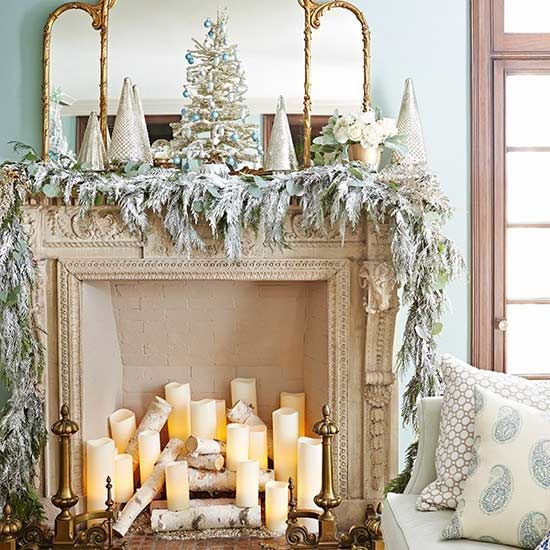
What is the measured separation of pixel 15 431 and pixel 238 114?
A: 151 cm

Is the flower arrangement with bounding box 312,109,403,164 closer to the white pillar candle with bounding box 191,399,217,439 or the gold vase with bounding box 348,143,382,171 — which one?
the gold vase with bounding box 348,143,382,171

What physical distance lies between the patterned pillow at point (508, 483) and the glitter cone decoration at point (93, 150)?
1891mm

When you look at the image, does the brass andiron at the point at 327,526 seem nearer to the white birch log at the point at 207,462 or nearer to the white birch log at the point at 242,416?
the white birch log at the point at 207,462

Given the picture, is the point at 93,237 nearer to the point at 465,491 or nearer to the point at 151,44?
the point at 151,44

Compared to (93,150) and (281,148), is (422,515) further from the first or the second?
(93,150)

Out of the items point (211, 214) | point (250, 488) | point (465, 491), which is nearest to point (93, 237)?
point (211, 214)

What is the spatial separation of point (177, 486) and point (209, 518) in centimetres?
18

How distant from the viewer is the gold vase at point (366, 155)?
3266 mm

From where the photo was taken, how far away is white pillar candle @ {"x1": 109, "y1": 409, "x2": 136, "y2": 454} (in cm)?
366

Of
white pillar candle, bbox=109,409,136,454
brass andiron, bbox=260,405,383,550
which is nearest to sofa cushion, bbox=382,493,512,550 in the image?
brass andiron, bbox=260,405,383,550

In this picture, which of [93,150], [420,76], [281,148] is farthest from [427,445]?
[93,150]

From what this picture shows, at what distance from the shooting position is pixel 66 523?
3.10 meters

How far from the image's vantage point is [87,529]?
3.20m

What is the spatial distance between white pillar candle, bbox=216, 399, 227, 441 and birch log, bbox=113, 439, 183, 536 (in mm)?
201
